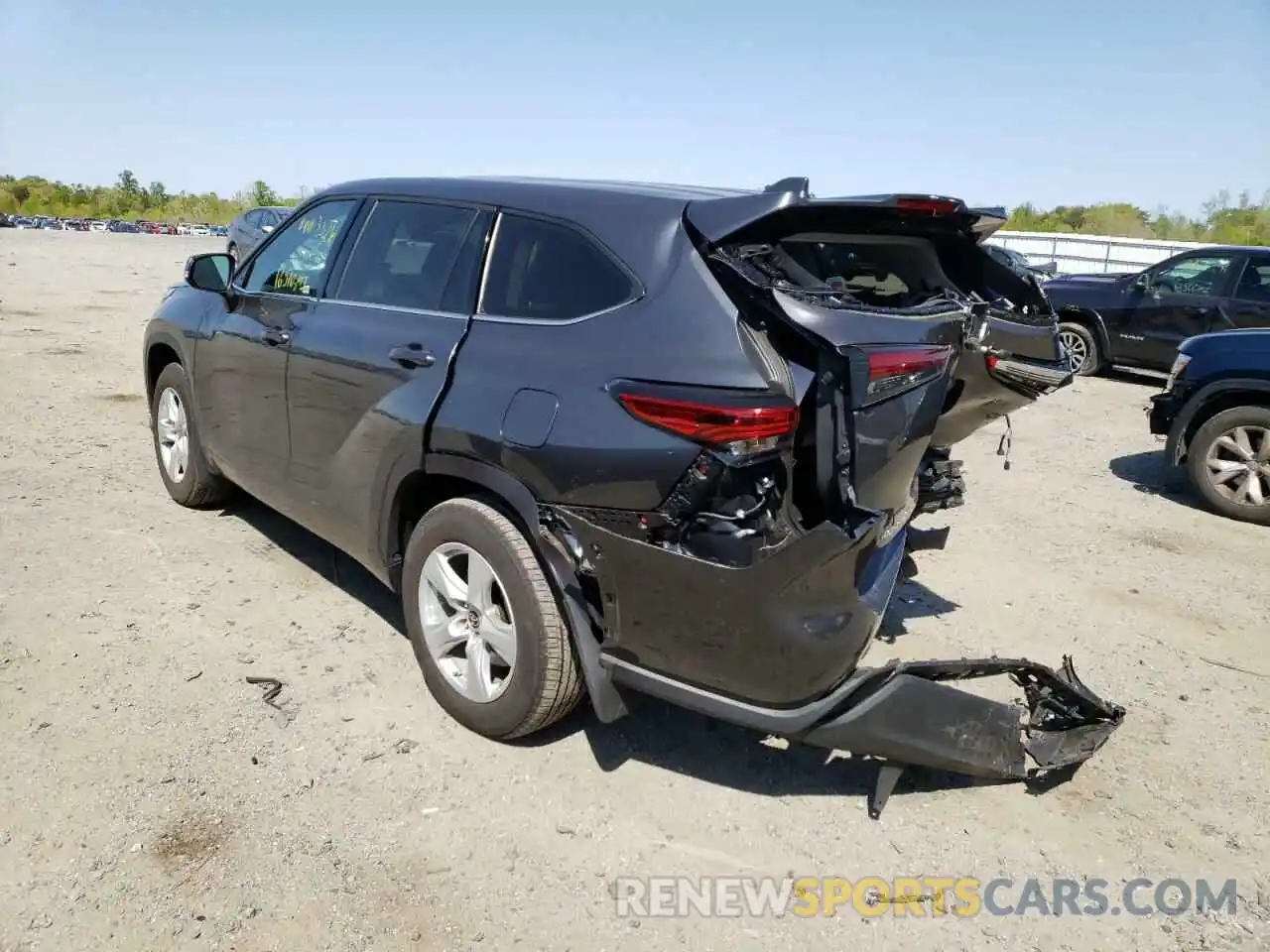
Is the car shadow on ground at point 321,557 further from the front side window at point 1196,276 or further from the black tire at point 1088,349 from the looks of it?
the front side window at point 1196,276

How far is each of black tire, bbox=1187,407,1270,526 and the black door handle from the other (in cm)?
595

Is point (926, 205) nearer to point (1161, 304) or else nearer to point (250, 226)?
point (1161, 304)

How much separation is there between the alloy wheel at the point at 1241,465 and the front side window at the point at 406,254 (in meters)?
5.85

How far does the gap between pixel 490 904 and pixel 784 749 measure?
49.4 inches

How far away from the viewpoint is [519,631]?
9.95 feet

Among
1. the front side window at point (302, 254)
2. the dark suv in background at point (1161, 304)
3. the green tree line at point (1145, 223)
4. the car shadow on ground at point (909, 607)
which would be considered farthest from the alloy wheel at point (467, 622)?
the green tree line at point (1145, 223)

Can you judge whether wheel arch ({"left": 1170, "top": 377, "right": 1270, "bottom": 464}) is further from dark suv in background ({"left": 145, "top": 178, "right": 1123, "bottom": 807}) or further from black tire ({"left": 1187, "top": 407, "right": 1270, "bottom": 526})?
dark suv in background ({"left": 145, "top": 178, "right": 1123, "bottom": 807})

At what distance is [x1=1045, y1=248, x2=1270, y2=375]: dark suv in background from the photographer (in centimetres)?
1055

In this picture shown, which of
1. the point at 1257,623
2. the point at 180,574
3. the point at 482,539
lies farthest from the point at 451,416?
the point at 1257,623

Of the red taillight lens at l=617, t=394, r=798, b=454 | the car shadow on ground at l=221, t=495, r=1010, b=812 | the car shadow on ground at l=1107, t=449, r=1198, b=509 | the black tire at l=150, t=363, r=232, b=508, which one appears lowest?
the car shadow on ground at l=221, t=495, r=1010, b=812

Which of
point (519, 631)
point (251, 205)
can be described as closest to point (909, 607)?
point (519, 631)

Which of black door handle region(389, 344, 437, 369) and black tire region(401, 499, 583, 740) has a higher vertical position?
black door handle region(389, 344, 437, 369)

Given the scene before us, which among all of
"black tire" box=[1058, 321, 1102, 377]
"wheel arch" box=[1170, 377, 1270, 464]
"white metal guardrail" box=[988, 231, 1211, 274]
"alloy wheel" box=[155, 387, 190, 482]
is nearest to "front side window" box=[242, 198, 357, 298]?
"alloy wheel" box=[155, 387, 190, 482]

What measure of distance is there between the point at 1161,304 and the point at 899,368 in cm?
1025
